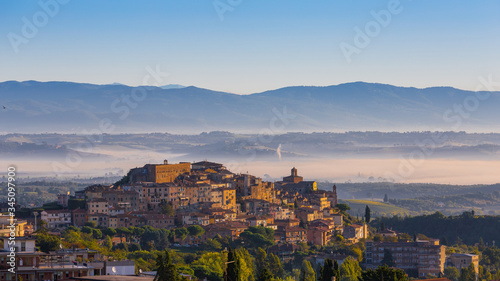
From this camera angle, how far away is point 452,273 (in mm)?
81562

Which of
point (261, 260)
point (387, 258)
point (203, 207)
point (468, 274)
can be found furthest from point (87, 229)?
point (468, 274)

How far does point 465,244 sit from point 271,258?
3948 cm

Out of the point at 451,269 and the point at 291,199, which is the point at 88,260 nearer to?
the point at 451,269

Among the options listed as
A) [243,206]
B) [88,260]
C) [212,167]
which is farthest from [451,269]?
[88,260]

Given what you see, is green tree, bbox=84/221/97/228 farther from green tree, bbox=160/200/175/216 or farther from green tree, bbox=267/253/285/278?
green tree, bbox=267/253/285/278

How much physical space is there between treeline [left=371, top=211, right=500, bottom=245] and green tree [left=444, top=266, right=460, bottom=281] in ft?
99.3

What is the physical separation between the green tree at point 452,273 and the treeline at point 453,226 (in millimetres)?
30254

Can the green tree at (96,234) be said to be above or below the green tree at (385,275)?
above

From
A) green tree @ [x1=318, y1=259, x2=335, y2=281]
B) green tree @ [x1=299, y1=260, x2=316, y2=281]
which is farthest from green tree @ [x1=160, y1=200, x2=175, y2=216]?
green tree @ [x1=318, y1=259, x2=335, y2=281]

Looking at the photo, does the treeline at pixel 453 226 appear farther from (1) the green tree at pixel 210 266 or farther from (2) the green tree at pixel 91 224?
(1) the green tree at pixel 210 266

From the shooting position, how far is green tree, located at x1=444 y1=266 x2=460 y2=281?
264 feet

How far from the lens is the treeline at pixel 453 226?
115m

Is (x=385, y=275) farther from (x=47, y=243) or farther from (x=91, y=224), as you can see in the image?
(x=91, y=224)

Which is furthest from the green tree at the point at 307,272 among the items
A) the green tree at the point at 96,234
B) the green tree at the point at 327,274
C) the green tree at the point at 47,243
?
the green tree at the point at 47,243
